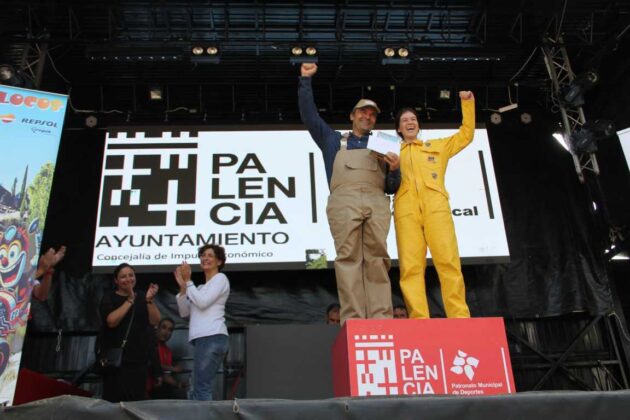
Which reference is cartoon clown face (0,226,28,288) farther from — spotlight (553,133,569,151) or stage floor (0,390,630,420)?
spotlight (553,133,569,151)

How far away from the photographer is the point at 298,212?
6102 millimetres

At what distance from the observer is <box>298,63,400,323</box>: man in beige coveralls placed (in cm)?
307

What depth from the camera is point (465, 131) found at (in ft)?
11.6

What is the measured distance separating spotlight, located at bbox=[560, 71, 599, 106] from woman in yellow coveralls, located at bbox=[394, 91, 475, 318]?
314cm

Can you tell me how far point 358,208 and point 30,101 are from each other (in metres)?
2.44

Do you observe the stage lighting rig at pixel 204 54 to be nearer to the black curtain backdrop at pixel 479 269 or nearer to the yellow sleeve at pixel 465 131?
the black curtain backdrop at pixel 479 269

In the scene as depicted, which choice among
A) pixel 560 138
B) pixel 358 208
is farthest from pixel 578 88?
pixel 358 208

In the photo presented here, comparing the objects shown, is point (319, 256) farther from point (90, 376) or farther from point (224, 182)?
point (90, 376)

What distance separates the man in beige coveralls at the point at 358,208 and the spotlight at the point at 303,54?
8.75 feet

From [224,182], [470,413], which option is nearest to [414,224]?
[470,413]

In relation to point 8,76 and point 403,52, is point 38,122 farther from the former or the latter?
point 403,52

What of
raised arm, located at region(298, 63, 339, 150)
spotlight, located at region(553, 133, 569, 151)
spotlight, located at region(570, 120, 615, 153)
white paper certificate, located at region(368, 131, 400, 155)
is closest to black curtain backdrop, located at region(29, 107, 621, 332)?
spotlight, located at region(553, 133, 569, 151)

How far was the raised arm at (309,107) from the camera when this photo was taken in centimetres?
338

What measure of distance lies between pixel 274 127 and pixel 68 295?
9.06ft
